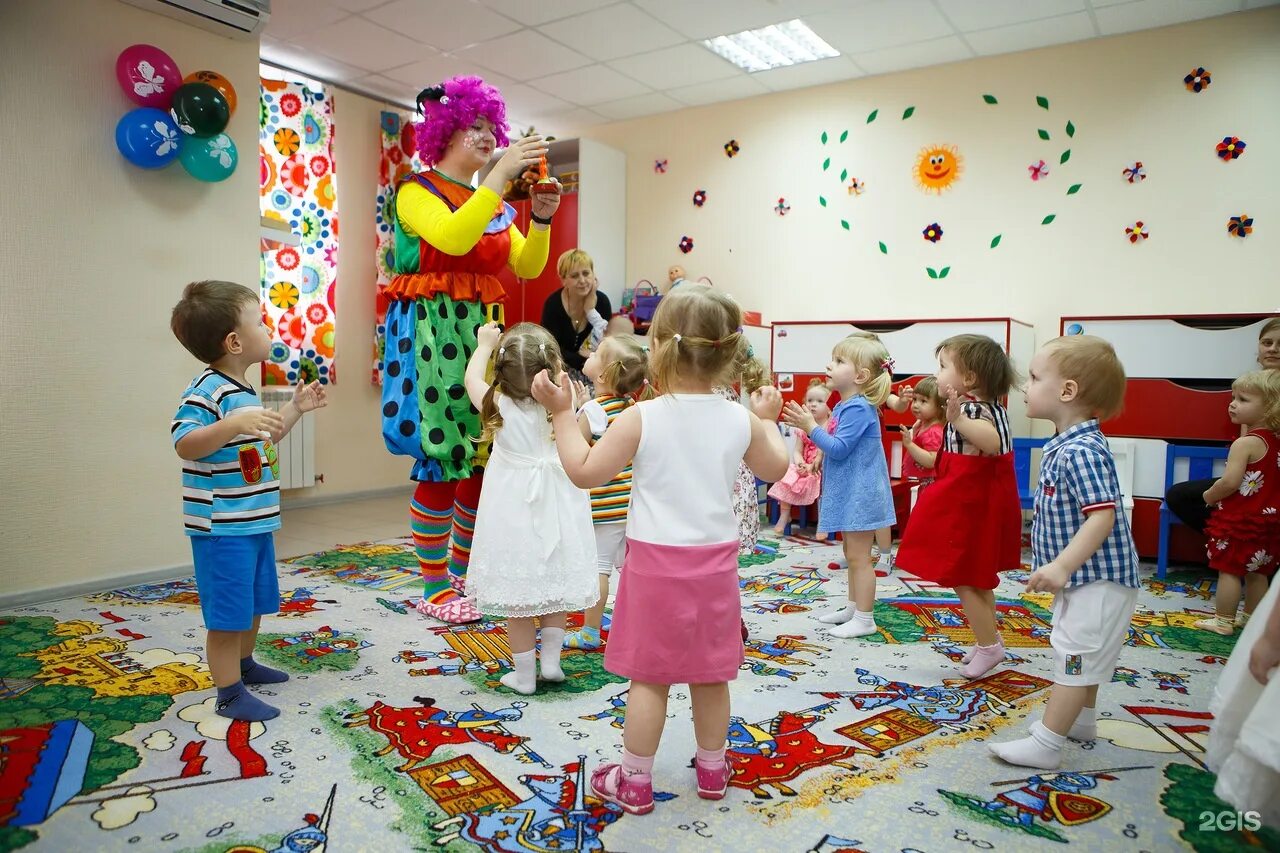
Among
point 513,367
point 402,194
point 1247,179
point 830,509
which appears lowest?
point 830,509

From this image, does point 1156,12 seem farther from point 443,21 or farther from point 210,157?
point 210,157

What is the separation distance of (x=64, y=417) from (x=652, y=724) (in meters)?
2.81

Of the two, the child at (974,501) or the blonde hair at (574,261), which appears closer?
the child at (974,501)

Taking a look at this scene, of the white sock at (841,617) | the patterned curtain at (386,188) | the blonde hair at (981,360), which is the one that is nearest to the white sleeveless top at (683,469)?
the blonde hair at (981,360)

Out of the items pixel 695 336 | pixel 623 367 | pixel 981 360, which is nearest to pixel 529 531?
pixel 623 367

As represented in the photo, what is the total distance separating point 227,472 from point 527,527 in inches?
30.2

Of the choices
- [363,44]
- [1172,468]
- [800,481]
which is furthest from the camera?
[363,44]

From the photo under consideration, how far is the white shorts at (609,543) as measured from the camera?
2.65 meters

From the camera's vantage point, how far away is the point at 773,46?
4973mm

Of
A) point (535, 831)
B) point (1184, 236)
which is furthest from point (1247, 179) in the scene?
point (535, 831)

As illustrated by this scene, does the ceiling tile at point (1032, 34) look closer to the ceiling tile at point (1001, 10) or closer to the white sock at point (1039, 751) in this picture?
the ceiling tile at point (1001, 10)

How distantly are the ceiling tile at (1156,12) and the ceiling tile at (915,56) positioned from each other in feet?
2.48

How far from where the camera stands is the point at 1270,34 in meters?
4.17

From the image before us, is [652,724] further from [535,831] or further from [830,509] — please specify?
[830,509]
